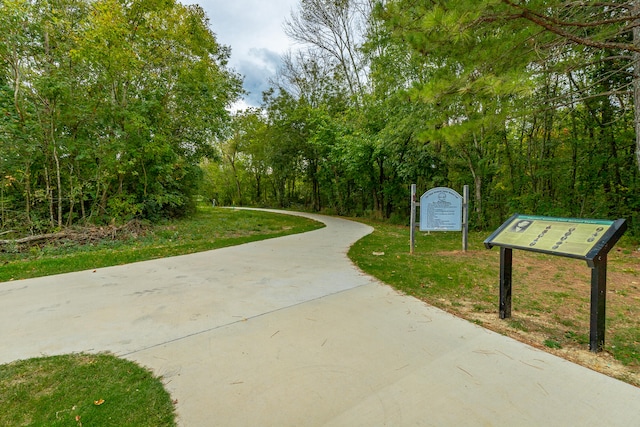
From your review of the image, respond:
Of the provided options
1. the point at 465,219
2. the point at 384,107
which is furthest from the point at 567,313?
the point at 384,107

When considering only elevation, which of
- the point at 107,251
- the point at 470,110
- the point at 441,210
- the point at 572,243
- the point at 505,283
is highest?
the point at 470,110

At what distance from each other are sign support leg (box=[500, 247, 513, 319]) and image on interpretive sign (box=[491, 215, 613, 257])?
0.62 feet

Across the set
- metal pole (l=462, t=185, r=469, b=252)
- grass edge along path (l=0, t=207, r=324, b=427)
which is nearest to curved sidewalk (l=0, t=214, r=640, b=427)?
grass edge along path (l=0, t=207, r=324, b=427)

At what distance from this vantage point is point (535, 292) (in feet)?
11.9

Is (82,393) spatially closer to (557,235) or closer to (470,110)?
(557,235)

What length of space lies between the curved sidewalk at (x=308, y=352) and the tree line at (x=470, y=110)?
2449 mm

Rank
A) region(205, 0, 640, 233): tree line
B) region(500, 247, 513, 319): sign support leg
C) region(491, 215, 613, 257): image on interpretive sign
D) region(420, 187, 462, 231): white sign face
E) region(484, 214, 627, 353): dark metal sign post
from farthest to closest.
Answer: region(420, 187, 462, 231): white sign face, region(205, 0, 640, 233): tree line, region(500, 247, 513, 319): sign support leg, region(491, 215, 613, 257): image on interpretive sign, region(484, 214, 627, 353): dark metal sign post

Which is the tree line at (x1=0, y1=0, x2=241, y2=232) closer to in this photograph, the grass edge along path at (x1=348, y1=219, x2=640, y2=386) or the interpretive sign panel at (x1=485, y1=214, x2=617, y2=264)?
the grass edge along path at (x1=348, y1=219, x2=640, y2=386)

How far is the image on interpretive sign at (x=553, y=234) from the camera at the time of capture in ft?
7.36

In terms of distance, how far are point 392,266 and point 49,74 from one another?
29.9 ft

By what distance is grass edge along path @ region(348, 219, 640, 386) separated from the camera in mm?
2283

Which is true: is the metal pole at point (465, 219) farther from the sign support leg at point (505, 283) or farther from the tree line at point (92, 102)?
the tree line at point (92, 102)

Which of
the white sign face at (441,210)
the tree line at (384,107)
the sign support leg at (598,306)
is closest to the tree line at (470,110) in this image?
the tree line at (384,107)

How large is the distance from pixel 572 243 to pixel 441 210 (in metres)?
4.05
